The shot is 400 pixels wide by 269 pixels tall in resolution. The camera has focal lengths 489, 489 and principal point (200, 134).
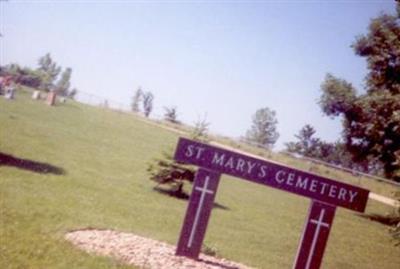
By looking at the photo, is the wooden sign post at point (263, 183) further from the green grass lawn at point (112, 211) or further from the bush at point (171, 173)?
the bush at point (171, 173)

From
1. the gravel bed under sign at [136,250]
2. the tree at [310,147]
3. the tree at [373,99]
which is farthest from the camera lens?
the tree at [310,147]

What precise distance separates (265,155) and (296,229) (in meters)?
26.9

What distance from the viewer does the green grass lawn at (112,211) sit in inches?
380

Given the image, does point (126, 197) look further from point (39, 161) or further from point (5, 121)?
point (5, 121)

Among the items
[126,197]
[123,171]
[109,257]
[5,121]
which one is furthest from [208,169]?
[5,121]

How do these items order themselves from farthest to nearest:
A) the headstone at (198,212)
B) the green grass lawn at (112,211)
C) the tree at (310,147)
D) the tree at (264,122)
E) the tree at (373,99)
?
the tree at (264,122), the tree at (310,147), the tree at (373,99), the headstone at (198,212), the green grass lawn at (112,211)

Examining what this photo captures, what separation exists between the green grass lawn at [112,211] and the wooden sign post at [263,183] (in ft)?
6.96

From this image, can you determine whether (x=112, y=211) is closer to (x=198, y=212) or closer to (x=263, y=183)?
(x=198, y=212)

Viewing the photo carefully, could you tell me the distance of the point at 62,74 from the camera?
135625mm

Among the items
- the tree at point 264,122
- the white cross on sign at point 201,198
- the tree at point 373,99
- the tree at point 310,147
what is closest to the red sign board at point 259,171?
the white cross on sign at point 201,198

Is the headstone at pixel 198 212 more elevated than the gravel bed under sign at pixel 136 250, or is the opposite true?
the headstone at pixel 198 212

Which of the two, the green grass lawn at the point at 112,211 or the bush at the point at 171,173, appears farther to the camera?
the bush at the point at 171,173

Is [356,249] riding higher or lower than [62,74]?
lower

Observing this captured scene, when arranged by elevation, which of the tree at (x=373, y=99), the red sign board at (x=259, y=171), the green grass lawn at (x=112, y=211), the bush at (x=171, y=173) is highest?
the tree at (x=373, y=99)
